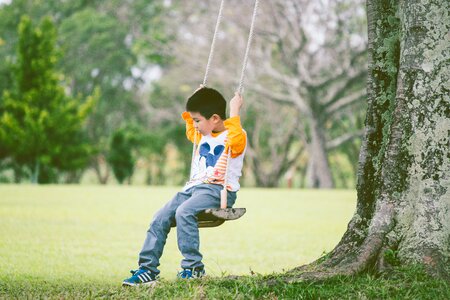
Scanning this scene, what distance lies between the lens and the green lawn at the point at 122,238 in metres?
6.35

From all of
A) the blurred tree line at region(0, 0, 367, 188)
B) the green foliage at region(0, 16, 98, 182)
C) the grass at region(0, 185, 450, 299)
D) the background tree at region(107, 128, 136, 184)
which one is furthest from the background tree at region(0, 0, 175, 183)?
the grass at region(0, 185, 450, 299)

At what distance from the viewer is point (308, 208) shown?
48.7 ft

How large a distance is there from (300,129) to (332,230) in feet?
77.8

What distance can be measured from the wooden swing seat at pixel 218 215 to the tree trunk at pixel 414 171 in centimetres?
56

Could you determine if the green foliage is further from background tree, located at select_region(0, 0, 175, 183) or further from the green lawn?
the green lawn

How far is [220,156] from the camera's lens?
4832 mm

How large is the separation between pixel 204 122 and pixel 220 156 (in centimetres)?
26

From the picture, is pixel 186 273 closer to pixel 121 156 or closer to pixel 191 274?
pixel 191 274

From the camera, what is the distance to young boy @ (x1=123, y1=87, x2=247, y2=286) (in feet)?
15.0

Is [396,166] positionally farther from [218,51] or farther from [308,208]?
[218,51]

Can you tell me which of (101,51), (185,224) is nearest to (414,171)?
(185,224)

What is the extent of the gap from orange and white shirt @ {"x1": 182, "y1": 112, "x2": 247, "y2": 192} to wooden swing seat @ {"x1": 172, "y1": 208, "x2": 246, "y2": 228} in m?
0.26

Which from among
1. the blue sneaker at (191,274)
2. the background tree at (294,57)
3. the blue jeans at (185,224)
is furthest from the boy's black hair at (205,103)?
the background tree at (294,57)

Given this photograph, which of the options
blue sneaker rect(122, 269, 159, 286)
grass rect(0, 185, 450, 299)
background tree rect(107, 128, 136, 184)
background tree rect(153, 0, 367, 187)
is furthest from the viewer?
background tree rect(107, 128, 136, 184)
